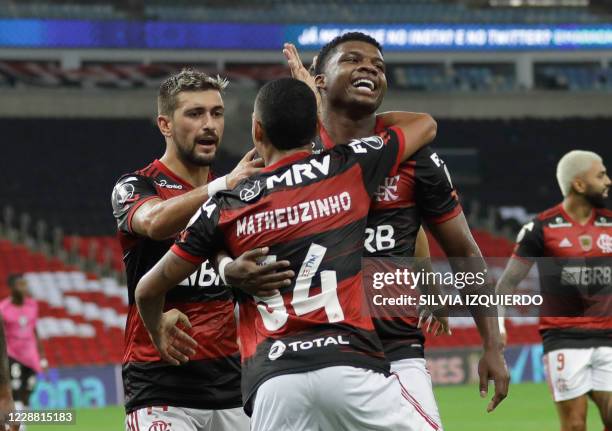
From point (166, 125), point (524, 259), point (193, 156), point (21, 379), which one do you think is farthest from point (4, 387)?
point (21, 379)

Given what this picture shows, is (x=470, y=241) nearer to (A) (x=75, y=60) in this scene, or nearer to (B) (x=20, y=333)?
(B) (x=20, y=333)

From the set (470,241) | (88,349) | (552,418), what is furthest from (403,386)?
(88,349)

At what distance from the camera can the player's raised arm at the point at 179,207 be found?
14.9ft

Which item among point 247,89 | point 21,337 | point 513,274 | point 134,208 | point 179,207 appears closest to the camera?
point 179,207

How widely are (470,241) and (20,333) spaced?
31.4 ft

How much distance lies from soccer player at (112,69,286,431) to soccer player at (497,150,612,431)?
11.3 feet

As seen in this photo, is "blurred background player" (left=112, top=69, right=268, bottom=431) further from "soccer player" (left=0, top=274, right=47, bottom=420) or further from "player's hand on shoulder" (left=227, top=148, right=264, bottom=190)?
"soccer player" (left=0, top=274, right=47, bottom=420)

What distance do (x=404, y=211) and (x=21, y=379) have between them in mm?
9777

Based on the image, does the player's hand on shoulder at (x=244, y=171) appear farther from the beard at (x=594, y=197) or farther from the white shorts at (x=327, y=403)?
the beard at (x=594, y=197)

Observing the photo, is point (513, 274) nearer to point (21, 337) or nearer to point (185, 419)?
point (185, 419)

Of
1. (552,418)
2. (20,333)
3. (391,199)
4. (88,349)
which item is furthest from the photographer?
(88,349)

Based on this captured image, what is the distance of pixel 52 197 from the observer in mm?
29000

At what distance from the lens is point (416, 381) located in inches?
197

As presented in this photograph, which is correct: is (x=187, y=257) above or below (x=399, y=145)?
below
